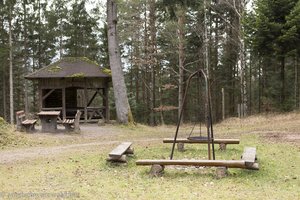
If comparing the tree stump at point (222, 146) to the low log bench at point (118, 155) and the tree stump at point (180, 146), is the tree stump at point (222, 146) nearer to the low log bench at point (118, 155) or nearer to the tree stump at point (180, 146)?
the tree stump at point (180, 146)

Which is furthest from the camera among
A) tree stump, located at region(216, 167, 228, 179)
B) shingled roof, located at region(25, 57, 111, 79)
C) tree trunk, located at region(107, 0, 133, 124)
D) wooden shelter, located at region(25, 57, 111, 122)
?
wooden shelter, located at region(25, 57, 111, 122)

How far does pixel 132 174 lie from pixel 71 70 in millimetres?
13334

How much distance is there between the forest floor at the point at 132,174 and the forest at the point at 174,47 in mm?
10047

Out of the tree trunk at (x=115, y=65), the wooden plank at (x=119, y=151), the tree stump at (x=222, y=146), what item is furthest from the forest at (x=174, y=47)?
the wooden plank at (x=119, y=151)

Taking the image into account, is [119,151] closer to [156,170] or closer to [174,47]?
[156,170]

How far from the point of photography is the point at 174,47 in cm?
2639

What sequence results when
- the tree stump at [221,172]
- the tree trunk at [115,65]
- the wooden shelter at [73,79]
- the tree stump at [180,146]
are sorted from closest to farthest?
the tree stump at [221,172]
the tree stump at [180,146]
the tree trunk at [115,65]
the wooden shelter at [73,79]

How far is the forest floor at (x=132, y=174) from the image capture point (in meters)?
5.80

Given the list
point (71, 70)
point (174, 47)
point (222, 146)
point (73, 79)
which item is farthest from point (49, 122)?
point (174, 47)

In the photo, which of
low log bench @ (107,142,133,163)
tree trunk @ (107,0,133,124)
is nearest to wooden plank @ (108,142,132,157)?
low log bench @ (107,142,133,163)

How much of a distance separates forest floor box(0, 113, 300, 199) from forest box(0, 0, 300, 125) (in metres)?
10.0

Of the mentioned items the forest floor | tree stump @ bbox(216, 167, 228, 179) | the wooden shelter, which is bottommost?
the forest floor

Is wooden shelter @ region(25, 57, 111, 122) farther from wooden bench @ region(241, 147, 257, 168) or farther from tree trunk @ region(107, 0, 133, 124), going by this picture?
wooden bench @ region(241, 147, 257, 168)

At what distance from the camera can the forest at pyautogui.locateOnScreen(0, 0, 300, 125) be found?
21.1m
